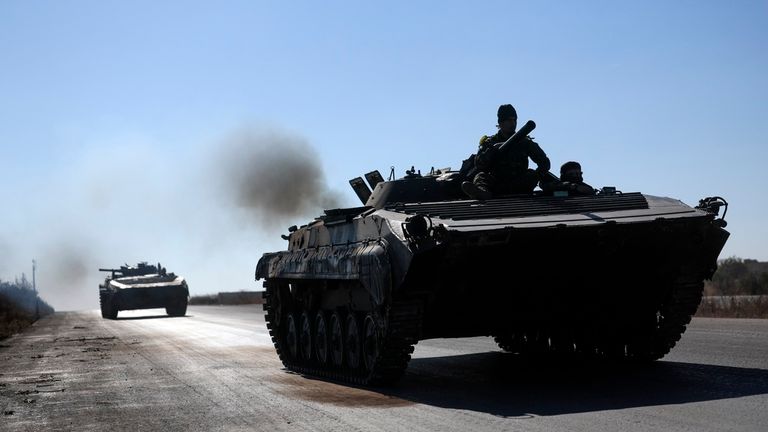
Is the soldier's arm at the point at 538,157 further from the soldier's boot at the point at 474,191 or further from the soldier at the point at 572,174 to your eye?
the soldier's boot at the point at 474,191

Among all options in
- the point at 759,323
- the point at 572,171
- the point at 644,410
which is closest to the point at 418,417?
the point at 644,410

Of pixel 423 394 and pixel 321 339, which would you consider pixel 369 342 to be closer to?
pixel 423 394

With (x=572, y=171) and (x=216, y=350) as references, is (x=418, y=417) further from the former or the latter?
(x=216, y=350)

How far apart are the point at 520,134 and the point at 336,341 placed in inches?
147

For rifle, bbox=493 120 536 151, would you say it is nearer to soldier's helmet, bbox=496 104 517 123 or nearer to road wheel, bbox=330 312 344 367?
soldier's helmet, bbox=496 104 517 123

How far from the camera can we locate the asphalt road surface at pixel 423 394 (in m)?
9.38

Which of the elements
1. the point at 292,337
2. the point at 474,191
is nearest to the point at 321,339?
the point at 292,337

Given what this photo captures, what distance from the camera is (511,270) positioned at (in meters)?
12.4

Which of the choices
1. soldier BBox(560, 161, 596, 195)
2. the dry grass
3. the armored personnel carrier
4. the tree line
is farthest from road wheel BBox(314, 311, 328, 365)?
the armored personnel carrier

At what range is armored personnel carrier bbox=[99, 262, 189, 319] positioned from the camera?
43656mm

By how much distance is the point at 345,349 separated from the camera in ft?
47.9

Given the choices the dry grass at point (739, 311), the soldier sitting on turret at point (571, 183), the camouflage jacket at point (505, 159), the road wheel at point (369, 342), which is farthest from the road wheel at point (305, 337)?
the dry grass at point (739, 311)

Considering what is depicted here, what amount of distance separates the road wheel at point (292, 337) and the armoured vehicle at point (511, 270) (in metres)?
1.80

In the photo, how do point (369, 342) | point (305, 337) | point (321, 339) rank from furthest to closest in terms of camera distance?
point (305, 337), point (321, 339), point (369, 342)
